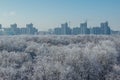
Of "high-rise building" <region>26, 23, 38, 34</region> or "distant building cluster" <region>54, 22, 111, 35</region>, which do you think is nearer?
"distant building cluster" <region>54, 22, 111, 35</region>

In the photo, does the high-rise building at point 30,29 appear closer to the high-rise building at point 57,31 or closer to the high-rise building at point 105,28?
the high-rise building at point 57,31

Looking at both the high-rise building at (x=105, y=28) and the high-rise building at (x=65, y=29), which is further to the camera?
the high-rise building at (x=105, y=28)

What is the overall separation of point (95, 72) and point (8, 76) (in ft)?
41.2

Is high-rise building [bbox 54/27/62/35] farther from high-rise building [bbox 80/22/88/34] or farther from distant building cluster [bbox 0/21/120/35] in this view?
high-rise building [bbox 80/22/88/34]

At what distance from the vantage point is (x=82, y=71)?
37.3 metres

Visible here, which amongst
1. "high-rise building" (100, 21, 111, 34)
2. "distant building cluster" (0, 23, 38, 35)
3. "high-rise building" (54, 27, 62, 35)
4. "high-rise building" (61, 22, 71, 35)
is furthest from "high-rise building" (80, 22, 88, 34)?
"distant building cluster" (0, 23, 38, 35)

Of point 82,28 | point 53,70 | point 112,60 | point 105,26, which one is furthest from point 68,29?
point 53,70

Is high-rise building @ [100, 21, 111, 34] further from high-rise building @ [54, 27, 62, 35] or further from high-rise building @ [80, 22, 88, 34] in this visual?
high-rise building @ [54, 27, 62, 35]

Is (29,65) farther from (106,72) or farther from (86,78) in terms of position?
(106,72)

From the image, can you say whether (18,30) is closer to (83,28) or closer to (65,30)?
(65,30)

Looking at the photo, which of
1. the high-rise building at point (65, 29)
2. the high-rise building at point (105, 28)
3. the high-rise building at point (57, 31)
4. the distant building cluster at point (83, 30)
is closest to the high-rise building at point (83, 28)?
the distant building cluster at point (83, 30)

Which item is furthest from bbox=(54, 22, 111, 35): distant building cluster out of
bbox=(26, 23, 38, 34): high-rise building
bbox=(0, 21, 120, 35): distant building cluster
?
bbox=(26, 23, 38, 34): high-rise building

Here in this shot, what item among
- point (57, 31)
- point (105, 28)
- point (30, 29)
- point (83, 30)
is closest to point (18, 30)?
point (30, 29)

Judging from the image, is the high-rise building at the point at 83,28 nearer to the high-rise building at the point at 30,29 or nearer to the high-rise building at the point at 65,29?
the high-rise building at the point at 65,29
